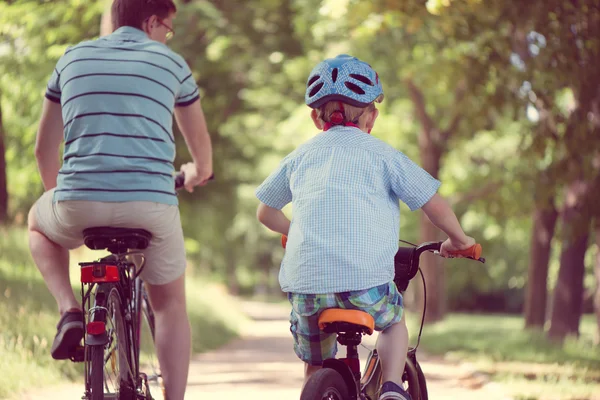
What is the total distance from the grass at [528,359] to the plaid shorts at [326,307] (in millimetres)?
3880

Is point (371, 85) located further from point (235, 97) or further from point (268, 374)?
point (235, 97)

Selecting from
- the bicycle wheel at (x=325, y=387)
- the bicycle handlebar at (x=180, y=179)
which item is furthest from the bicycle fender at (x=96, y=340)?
the bicycle handlebar at (x=180, y=179)

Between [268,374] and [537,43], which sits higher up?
[537,43]

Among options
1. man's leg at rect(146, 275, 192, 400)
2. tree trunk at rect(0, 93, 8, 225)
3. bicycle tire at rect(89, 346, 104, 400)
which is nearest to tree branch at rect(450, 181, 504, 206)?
tree trunk at rect(0, 93, 8, 225)

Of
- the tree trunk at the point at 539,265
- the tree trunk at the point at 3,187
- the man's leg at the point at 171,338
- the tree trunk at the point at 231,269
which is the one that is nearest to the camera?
the man's leg at the point at 171,338

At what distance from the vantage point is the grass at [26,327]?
692cm

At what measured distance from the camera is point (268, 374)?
9820 millimetres

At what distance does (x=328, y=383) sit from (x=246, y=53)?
50.0ft

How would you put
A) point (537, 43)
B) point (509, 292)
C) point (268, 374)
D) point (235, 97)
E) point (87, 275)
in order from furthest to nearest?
point (509, 292) → point (235, 97) → point (268, 374) → point (537, 43) → point (87, 275)

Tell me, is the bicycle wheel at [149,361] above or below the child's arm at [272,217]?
below

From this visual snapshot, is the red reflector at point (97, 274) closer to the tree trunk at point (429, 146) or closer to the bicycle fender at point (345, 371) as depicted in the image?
the bicycle fender at point (345, 371)

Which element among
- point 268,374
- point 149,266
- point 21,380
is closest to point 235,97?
point 268,374

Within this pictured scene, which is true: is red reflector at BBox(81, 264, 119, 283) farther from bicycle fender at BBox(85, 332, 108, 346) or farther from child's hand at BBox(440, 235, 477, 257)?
child's hand at BBox(440, 235, 477, 257)

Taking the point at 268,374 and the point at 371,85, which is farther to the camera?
the point at 268,374
